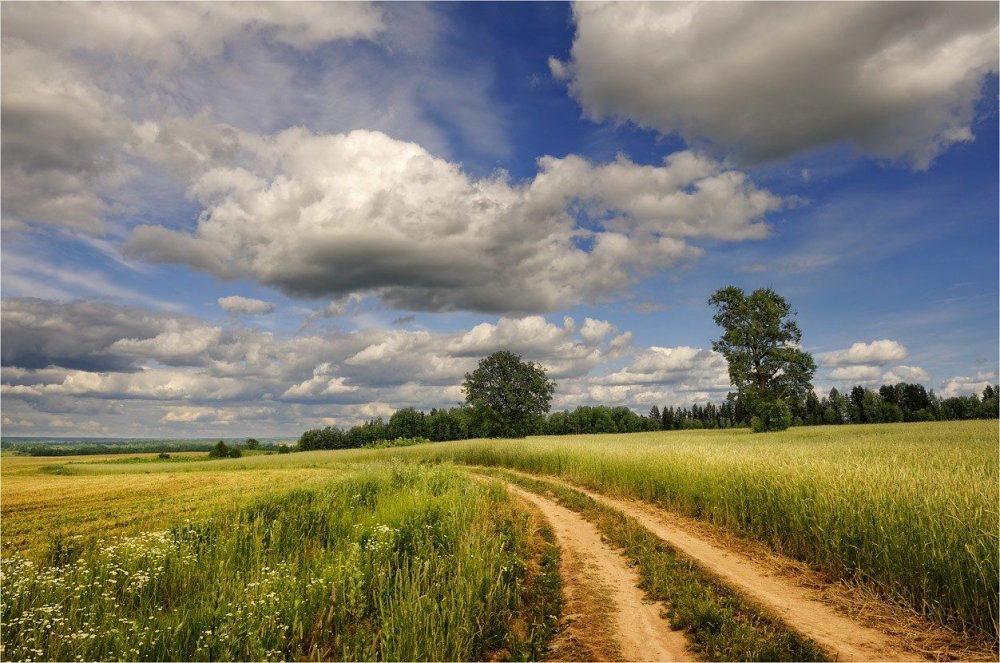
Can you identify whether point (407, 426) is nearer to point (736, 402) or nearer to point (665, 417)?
point (665, 417)

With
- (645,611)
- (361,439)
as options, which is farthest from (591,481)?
(361,439)

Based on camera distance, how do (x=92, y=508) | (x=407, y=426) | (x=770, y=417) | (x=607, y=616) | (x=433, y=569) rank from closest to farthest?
(x=607, y=616)
(x=433, y=569)
(x=92, y=508)
(x=770, y=417)
(x=407, y=426)

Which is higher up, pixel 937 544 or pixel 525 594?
pixel 937 544

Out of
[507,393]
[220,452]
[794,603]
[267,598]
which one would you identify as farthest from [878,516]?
[220,452]

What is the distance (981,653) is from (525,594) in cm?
617

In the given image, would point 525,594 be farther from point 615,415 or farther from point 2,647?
point 615,415

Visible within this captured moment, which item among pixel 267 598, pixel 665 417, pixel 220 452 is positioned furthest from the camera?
pixel 665 417

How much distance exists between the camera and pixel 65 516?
12586 mm

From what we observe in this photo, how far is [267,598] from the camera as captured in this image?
6.75 meters

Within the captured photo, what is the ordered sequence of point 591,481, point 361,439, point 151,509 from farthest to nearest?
point 361,439 < point 591,481 < point 151,509

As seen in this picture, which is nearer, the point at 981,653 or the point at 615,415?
the point at 981,653

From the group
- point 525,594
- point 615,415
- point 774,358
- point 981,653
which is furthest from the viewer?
point 615,415

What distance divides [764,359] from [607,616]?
48145mm

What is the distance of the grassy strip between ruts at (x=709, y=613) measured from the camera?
5.93 meters
